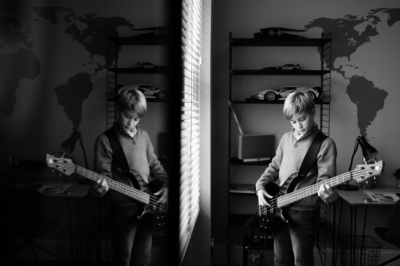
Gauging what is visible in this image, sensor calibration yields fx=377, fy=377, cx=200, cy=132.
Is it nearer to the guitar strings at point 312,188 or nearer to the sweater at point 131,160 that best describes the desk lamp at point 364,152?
the guitar strings at point 312,188

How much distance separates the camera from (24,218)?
350 millimetres

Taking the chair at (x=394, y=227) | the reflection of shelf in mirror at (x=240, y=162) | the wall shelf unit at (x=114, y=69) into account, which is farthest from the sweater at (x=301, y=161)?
the wall shelf unit at (x=114, y=69)

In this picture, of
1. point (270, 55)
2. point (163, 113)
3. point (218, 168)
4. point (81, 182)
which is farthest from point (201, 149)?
point (81, 182)

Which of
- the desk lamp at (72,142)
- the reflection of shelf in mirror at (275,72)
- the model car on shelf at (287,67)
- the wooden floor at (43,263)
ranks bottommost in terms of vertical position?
the wooden floor at (43,263)

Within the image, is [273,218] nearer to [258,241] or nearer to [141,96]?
[258,241]

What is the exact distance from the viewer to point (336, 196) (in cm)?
320

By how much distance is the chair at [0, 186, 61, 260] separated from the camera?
1.07 ft

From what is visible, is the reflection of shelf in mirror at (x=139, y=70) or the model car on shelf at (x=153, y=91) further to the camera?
the model car on shelf at (x=153, y=91)

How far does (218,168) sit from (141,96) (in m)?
2.98

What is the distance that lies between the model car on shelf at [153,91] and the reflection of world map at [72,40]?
0.48 feet

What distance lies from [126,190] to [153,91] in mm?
218

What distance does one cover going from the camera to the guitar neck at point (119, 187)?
0.48 metres

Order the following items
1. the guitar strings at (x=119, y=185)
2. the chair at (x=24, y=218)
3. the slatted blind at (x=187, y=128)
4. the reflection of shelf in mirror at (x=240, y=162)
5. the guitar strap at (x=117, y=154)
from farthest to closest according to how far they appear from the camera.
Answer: the reflection of shelf in mirror at (x=240, y=162) < the slatted blind at (x=187, y=128) < the guitar strap at (x=117, y=154) < the guitar strings at (x=119, y=185) < the chair at (x=24, y=218)

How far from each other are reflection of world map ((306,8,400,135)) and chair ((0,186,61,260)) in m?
3.46
